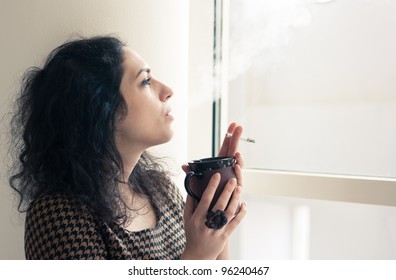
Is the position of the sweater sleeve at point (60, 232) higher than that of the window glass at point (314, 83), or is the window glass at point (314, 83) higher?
the window glass at point (314, 83)

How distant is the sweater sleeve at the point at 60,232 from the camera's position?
0.94 metres

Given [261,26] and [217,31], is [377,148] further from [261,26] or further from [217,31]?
[217,31]

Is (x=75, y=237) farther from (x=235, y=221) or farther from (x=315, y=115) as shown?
(x=315, y=115)

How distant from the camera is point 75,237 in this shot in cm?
96

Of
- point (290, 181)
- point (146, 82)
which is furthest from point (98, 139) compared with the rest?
point (290, 181)

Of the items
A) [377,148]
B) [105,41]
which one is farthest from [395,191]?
[105,41]

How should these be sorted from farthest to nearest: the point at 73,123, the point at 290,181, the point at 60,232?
1. the point at 290,181
2. the point at 73,123
3. the point at 60,232

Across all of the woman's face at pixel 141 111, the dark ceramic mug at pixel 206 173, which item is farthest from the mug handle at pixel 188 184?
the woman's face at pixel 141 111

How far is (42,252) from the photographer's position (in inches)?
37.3

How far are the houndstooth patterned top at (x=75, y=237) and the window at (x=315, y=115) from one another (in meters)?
0.52

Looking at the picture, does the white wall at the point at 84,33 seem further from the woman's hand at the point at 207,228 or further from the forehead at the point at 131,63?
the woman's hand at the point at 207,228

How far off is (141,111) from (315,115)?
0.58m
